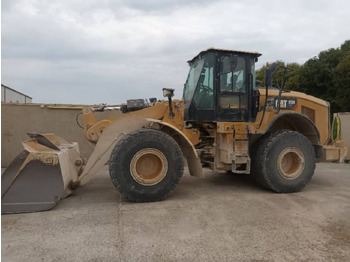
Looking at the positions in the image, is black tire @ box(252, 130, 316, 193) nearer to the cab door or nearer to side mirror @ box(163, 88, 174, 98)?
the cab door

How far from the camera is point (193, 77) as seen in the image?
642 centimetres

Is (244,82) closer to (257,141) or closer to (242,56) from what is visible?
(242,56)

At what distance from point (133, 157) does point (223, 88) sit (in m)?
2.14

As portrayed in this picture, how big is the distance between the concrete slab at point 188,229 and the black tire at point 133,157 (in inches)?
7.0

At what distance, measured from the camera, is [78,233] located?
3826 millimetres

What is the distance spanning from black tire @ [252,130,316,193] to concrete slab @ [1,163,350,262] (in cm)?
23

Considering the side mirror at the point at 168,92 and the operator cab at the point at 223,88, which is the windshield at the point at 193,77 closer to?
the operator cab at the point at 223,88

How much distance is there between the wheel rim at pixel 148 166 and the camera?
203 inches

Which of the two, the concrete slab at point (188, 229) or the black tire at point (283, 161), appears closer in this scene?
the concrete slab at point (188, 229)

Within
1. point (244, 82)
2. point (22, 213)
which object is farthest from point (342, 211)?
point (22, 213)

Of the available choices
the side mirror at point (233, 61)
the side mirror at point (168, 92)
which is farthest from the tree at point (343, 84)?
the side mirror at point (168, 92)

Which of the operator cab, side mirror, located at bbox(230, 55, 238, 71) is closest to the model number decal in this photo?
the operator cab

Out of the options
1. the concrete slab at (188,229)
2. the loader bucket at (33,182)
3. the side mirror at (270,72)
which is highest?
the side mirror at (270,72)

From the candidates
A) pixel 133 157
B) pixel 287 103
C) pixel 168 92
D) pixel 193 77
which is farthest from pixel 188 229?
pixel 287 103
